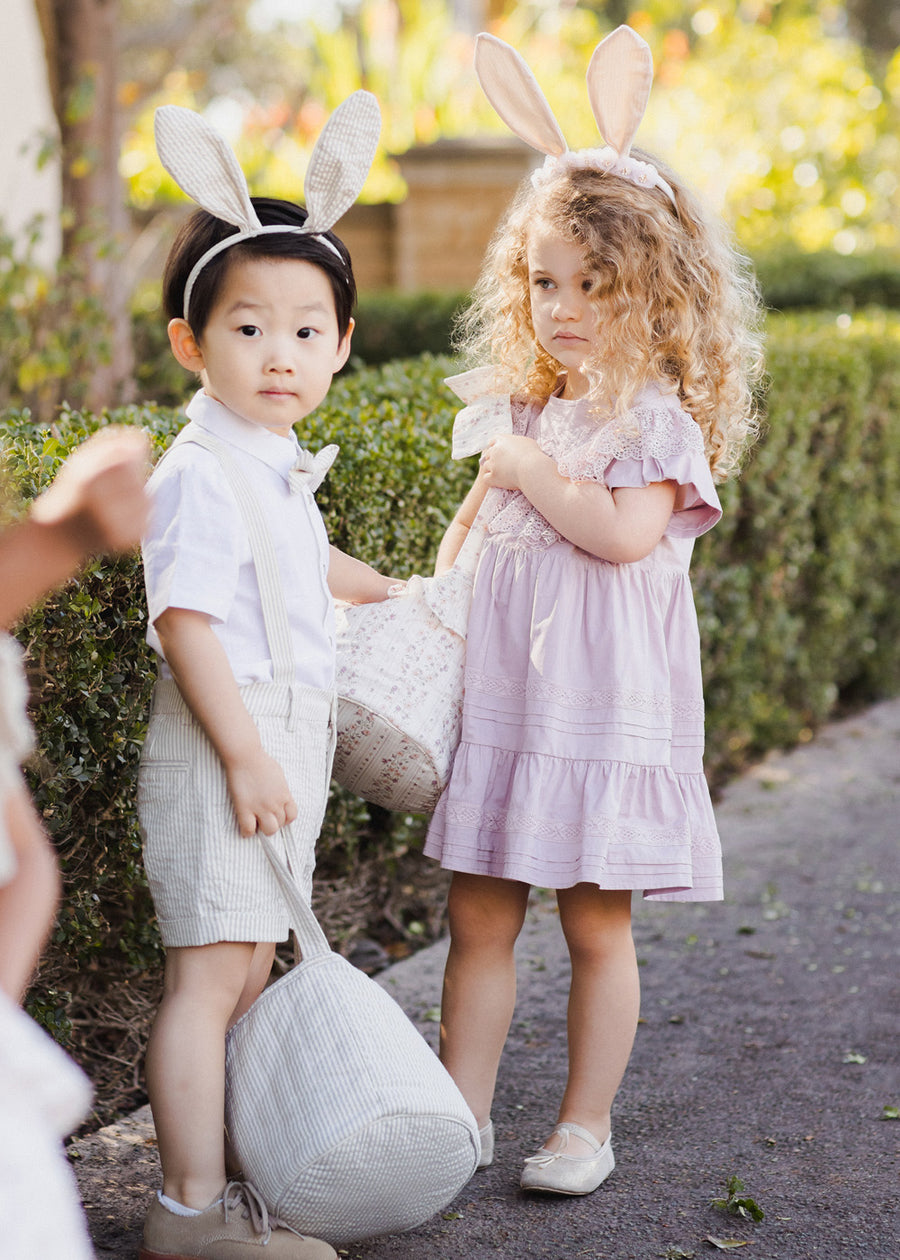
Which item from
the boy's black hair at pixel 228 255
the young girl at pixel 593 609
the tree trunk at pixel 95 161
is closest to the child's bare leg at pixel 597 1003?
the young girl at pixel 593 609

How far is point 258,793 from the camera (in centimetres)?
204

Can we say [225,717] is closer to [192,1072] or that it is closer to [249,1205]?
[192,1072]

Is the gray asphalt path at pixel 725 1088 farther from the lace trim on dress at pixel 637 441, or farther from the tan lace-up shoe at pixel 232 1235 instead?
the lace trim on dress at pixel 637 441

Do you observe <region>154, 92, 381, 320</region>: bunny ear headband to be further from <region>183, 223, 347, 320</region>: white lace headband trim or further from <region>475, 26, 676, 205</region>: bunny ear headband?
<region>475, 26, 676, 205</region>: bunny ear headband

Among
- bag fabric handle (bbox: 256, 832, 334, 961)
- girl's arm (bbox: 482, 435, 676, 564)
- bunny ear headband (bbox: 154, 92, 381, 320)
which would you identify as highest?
bunny ear headband (bbox: 154, 92, 381, 320)

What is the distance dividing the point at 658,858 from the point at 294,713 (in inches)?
28.6

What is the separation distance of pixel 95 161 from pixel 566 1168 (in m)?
4.51

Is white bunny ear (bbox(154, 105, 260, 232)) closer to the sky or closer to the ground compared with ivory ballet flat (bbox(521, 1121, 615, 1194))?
closer to the sky

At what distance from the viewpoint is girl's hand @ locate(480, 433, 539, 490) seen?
2498 mm

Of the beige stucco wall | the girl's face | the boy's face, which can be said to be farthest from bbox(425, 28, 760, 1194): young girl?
the beige stucco wall

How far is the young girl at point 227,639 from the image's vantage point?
2029 mm

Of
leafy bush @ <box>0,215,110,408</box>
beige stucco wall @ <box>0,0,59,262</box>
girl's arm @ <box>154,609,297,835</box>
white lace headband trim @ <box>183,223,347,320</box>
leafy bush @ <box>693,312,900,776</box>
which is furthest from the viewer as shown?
beige stucco wall @ <box>0,0,59,262</box>

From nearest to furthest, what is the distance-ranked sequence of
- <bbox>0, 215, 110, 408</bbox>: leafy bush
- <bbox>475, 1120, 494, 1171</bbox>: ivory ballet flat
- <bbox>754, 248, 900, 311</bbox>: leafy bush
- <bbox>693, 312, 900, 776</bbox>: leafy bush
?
<bbox>475, 1120, 494, 1171</bbox>: ivory ballet flat, <bbox>693, 312, 900, 776</bbox>: leafy bush, <bbox>0, 215, 110, 408</bbox>: leafy bush, <bbox>754, 248, 900, 311</bbox>: leafy bush

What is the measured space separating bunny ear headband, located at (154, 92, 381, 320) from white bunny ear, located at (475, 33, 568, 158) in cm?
41
